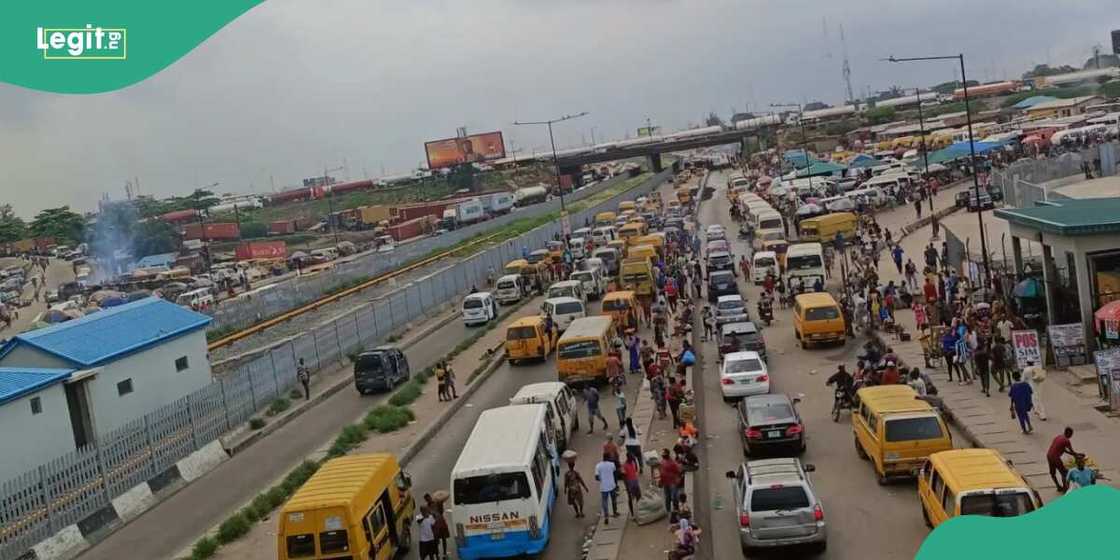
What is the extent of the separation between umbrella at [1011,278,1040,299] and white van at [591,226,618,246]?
1333 inches

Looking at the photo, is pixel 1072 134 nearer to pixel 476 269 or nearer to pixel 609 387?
pixel 476 269

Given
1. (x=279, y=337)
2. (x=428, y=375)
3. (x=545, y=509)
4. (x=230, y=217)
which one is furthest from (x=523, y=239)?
(x=230, y=217)

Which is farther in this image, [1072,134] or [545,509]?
[1072,134]

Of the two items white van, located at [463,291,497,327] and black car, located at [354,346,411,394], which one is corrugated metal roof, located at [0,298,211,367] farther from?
white van, located at [463,291,497,327]

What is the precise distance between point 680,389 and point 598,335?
5559 mm

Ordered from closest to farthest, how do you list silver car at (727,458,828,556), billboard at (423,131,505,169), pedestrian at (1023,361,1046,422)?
silver car at (727,458,828,556)
pedestrian at (1023,361,1046,422)
billboard at (423,131,505,169)

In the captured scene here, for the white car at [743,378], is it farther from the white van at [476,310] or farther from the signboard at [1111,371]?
the white van at [476,310]

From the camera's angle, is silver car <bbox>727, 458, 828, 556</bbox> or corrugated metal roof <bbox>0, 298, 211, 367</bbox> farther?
corrugated metal roof <bbox>0, 298, 211, 367</bbox>

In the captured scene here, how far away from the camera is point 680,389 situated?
2233cm

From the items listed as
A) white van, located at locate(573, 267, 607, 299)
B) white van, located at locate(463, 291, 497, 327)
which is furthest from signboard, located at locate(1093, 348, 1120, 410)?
white van, located at locate(463, 291, 497, 327)

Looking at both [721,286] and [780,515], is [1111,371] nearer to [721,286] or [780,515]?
[780,515]

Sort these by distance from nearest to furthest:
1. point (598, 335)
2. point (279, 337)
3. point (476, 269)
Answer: point (598, 335) → point (279, 337) → point (476, 269)

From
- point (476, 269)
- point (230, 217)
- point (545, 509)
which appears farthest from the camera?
point (230, 217)

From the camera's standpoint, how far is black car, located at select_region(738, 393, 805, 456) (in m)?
19.2
